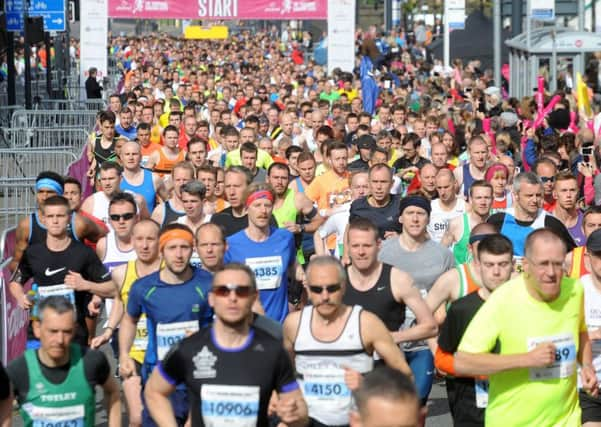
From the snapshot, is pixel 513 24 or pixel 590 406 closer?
pixel 590 406

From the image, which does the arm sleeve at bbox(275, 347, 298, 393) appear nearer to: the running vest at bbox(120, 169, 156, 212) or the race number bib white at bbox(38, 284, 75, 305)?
the race number bib white at bbox(38, 284, 75, 305)

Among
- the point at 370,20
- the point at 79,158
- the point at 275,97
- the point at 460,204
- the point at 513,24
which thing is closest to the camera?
the point at 460,204

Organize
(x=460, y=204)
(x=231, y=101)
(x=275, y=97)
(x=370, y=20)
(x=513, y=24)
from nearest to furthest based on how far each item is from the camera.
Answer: (x=460, y=204) → (x=231, y=101) → (x=275, y=97) → (x=513, y=24) → (x=370, y=20)

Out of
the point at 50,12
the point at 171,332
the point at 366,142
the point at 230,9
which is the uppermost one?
the point at 230,9

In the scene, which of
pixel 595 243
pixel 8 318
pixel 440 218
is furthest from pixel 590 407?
pixel 440 218

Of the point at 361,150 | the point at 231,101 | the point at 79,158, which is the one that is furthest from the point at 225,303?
the point at 231,101

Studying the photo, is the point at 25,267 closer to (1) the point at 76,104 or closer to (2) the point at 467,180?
(2) the point at 467,180

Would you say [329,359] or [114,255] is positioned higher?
[114,255]

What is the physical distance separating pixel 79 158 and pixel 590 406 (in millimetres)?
11432

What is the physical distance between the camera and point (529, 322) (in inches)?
256

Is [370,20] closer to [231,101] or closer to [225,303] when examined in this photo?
[231,101]

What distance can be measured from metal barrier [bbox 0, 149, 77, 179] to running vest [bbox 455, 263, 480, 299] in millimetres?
11562

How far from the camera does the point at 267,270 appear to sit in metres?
9.37

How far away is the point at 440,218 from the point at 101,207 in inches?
103
